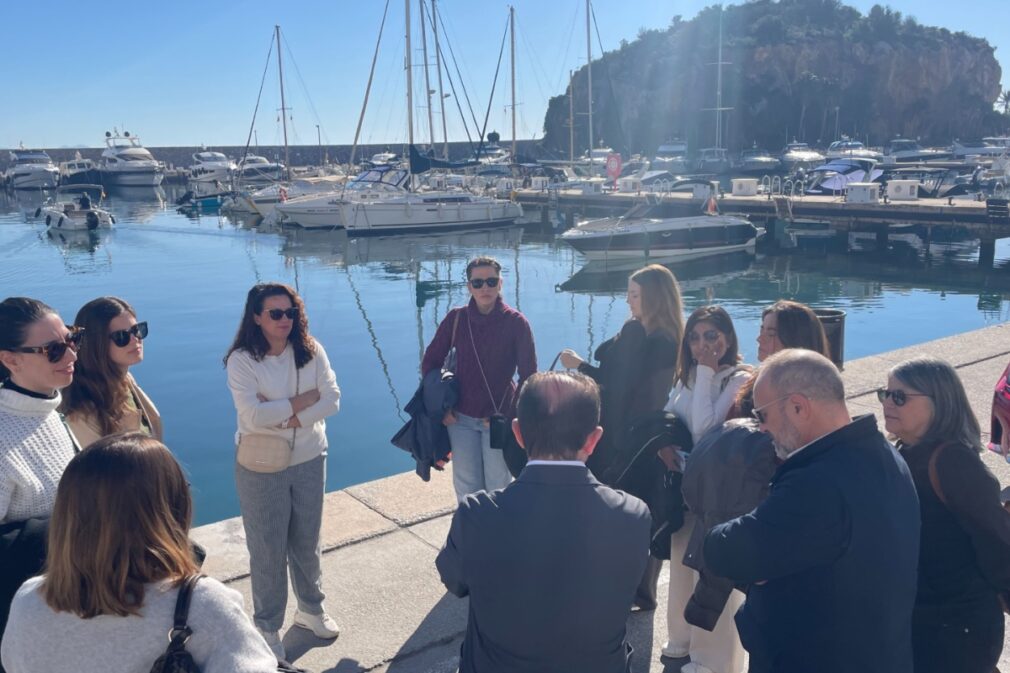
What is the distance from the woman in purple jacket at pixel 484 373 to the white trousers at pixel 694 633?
1167mm

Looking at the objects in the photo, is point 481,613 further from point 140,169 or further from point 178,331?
point 140,169

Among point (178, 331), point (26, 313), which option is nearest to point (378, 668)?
point (26, 313)

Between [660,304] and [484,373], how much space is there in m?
1.05

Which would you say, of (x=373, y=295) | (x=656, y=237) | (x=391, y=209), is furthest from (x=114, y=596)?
(x=391, y=209)

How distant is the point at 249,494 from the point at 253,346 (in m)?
0.67

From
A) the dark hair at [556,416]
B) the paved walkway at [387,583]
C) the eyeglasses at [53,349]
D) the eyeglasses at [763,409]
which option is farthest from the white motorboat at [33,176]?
the eyeglasses at [763,409]

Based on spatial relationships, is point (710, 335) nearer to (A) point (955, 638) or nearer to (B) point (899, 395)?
(B) point (899, 395)

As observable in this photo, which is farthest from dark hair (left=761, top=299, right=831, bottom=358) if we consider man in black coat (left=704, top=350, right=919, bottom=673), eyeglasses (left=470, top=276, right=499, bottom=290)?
eyeglasses (left=470, top=276, right=499, bottom=290)

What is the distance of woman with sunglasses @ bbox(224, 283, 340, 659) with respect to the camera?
12.3 feet

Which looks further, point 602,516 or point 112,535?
point 602,516

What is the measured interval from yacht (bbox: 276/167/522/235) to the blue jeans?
107 feet

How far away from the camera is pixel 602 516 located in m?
2.23

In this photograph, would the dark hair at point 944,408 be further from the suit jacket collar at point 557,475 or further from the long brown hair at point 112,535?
the long brown hair at point 112,535

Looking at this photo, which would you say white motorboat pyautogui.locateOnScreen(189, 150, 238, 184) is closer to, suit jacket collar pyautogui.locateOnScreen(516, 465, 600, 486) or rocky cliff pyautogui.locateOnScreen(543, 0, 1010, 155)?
rocky cliff pyautogui.locateOnScreen(543, 0, 1010, 155)
